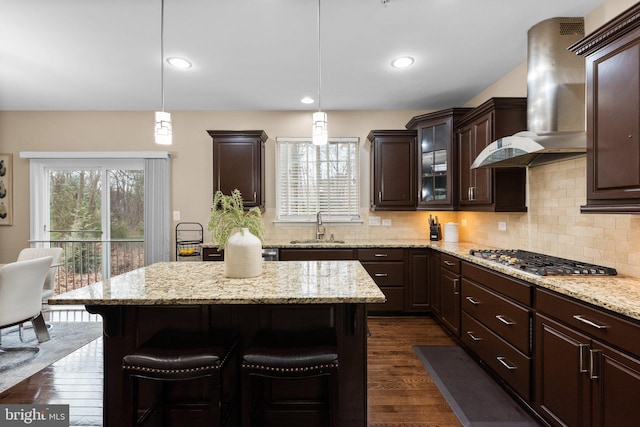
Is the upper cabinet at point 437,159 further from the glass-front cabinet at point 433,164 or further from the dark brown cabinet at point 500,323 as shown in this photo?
the dark brown cabinet at point 500,323

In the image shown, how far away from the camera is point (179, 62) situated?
9.29 ft

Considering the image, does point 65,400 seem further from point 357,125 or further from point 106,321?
point 357,125

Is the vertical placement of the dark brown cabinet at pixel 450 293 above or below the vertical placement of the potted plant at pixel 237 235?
below

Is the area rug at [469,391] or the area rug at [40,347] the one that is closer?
the area rug at [469,391]

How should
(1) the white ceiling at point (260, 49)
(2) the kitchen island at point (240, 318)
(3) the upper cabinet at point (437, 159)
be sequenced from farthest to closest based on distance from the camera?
(3) the upper cabinet at point (437, 159)
(1) the white ceiling at point (260, 49)
(2) the kitchen island at point (240, 318)

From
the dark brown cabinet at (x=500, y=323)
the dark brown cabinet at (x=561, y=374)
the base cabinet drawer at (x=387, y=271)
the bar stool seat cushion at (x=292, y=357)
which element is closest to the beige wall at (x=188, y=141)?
the base cabinet drawer at (x=387, y=271)

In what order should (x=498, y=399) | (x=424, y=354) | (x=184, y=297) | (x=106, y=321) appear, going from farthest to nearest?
(x=424, y=354), (x=498, y=399), (x=106, y=321), (x=184, y=297)

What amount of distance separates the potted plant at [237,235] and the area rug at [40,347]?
2.14 meters

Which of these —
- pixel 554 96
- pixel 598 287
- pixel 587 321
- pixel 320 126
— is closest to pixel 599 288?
pixel 598 287

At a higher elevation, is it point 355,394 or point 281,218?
point 281,218

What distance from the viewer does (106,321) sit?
158 cm

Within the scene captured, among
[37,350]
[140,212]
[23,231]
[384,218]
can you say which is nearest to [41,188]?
[23,231]

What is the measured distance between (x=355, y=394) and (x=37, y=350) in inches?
124

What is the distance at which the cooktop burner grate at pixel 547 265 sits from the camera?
180cm
